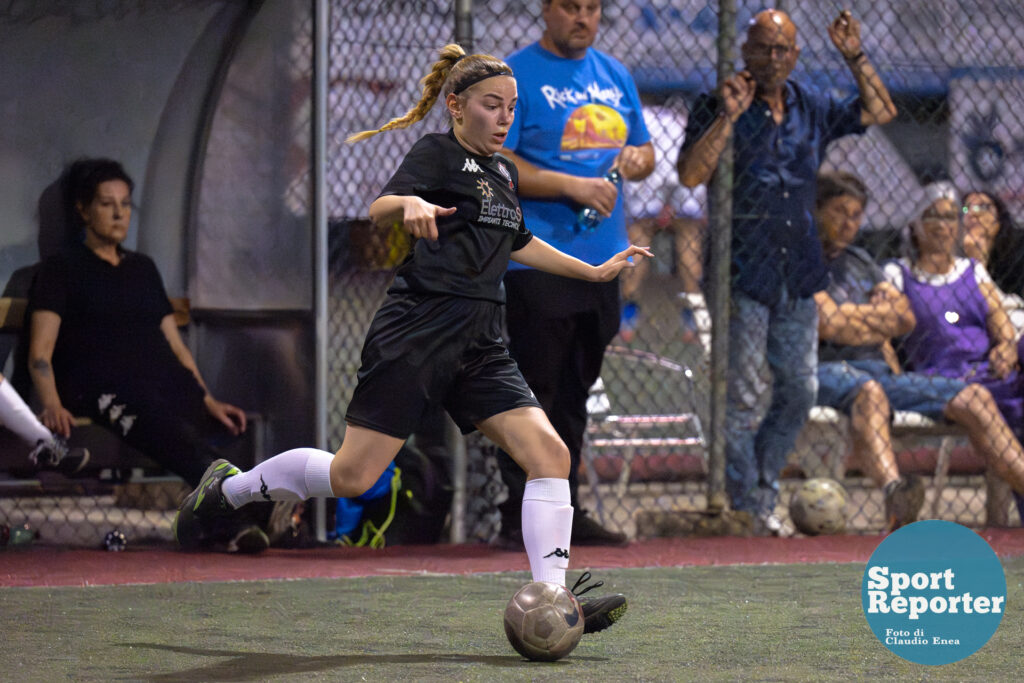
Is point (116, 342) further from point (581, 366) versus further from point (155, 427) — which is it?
point (581, 366)

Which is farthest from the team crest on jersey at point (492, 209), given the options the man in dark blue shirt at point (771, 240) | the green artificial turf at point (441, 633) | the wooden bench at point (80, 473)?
the wooden bench at point (80, 473)

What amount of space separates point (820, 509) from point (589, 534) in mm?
1106

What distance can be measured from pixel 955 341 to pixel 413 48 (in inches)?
110

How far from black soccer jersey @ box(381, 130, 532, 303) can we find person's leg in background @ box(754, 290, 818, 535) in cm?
270

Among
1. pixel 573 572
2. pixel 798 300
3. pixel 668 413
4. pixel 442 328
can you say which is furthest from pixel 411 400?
pixel 668 413

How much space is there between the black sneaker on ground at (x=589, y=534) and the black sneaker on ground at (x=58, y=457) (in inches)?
79.0

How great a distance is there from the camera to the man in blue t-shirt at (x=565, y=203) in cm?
540

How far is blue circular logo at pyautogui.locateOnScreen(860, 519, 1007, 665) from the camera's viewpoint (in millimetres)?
3258

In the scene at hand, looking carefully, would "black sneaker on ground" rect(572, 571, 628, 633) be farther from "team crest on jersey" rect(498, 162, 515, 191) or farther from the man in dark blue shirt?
the man in dark blue shirt

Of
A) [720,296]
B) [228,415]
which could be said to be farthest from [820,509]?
[228,415]

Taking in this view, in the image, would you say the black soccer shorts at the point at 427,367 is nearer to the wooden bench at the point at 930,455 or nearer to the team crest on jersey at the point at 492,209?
the team crest on jersey at the point at 492,209

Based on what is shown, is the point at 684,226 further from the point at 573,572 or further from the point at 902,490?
the point at 573,572

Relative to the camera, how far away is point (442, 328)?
3600 mm

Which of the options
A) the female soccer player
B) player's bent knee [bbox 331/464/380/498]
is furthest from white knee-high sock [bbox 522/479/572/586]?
player's bent knee [bbox 331/464/380/498]
